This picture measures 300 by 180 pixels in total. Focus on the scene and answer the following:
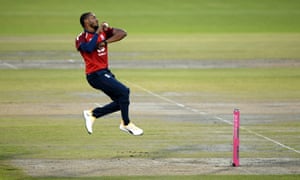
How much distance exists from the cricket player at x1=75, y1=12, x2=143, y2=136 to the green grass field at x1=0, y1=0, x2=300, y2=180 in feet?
3.03

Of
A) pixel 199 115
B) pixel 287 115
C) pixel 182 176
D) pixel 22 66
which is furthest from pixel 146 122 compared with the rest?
pixel 22 66

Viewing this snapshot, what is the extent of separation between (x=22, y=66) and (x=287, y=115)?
18854 mm

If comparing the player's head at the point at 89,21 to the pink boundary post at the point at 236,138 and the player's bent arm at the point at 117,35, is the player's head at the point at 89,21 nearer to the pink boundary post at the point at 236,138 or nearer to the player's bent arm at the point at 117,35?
the player's bent arm at the point at 117,35

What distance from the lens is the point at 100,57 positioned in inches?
713

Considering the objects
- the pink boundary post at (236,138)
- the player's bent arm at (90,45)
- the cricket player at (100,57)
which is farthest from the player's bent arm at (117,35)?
the pink boundary post at (236,138)

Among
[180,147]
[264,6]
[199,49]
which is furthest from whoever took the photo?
[264,6]

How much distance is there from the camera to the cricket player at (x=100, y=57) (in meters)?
17.8

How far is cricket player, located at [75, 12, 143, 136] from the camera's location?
17766 millimetres

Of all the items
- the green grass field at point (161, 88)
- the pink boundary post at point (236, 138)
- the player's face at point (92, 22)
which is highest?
the player's face at point (92, 22)

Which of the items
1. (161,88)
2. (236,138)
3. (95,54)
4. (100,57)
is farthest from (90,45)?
(161,88)

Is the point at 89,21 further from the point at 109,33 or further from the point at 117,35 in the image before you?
the point at 117,35

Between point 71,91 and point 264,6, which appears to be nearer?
point 71,91

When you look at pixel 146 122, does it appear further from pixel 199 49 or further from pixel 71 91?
pixel 199 49

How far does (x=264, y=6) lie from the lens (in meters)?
79.2
